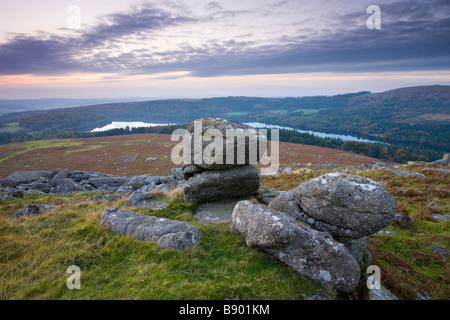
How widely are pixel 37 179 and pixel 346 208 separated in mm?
40506

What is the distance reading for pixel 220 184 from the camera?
12914 millimetres

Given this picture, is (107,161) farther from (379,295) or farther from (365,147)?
(365,147)

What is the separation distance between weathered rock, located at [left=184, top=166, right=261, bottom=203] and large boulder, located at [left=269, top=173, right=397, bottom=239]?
490 centimetres

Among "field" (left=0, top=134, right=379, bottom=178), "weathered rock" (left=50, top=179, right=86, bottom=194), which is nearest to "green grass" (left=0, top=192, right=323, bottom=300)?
"weathered rock" (left=50, top=179, right=86, bottom=194)

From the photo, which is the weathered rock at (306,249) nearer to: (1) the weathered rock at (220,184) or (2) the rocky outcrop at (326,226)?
(2) the rocky outcrop at (326,226)

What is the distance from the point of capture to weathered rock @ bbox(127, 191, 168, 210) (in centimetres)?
1346

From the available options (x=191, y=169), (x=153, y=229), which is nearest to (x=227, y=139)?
(x=191, y=169)

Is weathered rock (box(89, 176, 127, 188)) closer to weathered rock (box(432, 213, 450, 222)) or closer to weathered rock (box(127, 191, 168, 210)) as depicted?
weathered rock (box(127, 191, 168, 210))

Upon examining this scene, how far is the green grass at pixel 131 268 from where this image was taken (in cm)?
578

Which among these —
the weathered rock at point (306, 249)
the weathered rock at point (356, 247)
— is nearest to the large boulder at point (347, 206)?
the weathered rock at point (356, 247)

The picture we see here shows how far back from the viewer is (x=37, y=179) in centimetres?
3130

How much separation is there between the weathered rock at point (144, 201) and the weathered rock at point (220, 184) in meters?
1.93

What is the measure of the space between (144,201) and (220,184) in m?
5.69
